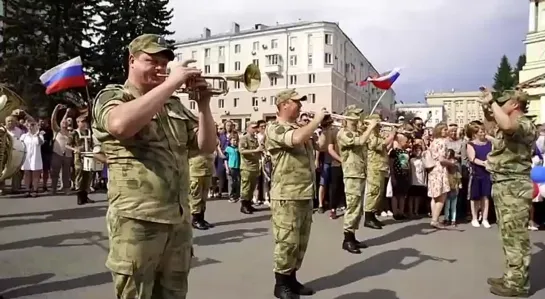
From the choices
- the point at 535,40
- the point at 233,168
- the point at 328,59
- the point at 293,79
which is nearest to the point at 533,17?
the point at 535,40

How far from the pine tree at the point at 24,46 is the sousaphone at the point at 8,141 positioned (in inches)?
969

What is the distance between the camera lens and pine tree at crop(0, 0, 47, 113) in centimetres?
2766

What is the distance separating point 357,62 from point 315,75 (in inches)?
657

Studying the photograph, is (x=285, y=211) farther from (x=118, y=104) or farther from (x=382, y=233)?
(x=382, y=233)

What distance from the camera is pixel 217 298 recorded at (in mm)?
4789

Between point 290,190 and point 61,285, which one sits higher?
point 290,190

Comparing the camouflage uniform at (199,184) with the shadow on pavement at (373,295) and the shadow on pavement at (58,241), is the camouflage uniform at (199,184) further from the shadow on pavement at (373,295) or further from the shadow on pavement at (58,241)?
the shadow on pavement at (373,295)

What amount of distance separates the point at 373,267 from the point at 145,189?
421 cm

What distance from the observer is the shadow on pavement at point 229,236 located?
7453 millimetres

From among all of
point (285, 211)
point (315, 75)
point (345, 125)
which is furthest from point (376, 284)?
point (315, 75)

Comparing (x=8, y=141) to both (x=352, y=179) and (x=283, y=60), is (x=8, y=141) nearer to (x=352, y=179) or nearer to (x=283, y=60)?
(x=352, y=179)

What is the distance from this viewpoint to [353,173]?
23.5 feet

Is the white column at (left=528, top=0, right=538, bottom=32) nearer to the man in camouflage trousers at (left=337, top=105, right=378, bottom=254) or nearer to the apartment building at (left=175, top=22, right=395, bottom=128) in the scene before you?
the apartment building at (left=175, top=22, right=395, bottom=128)

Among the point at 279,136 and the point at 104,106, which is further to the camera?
the point at 279,136
